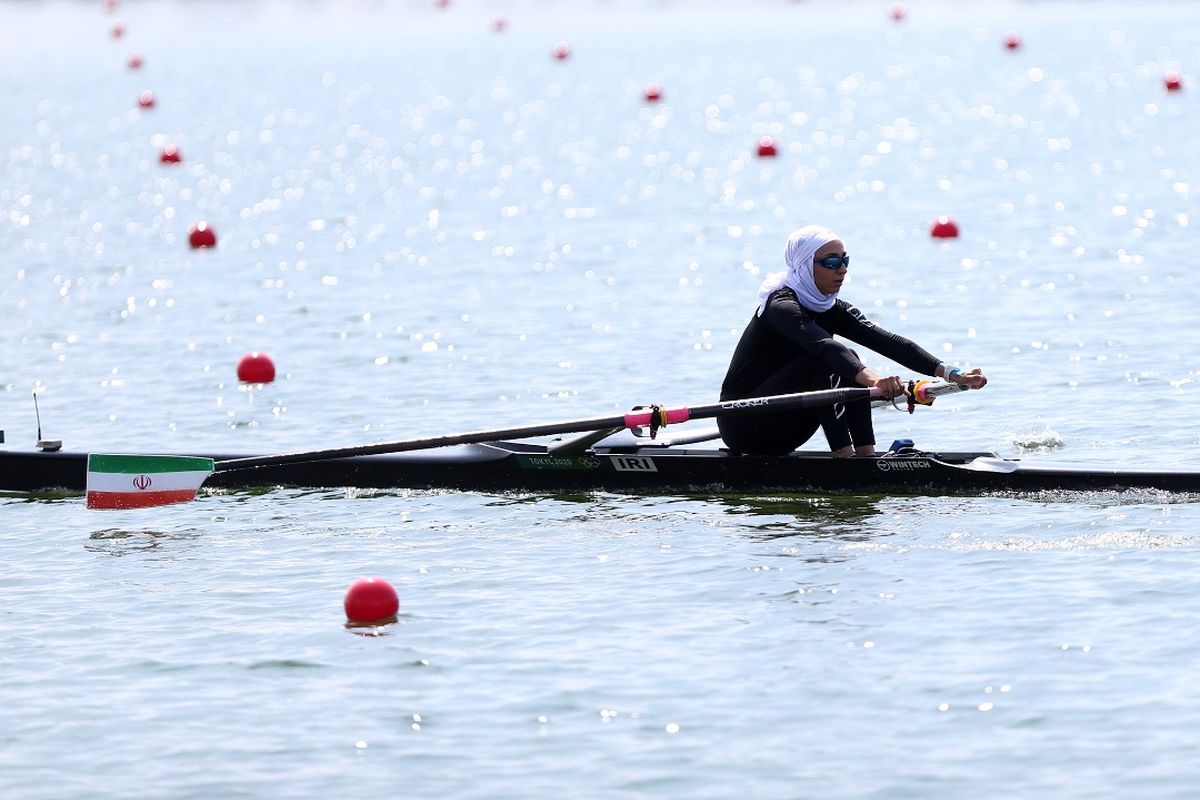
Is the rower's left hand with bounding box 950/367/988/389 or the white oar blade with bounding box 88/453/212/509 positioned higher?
the rower's left hand with bounding box 950/367/988/389

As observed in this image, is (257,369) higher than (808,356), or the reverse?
(257,369)

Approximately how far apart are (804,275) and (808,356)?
0.47 metres

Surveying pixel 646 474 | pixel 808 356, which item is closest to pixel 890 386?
pixel 808 356

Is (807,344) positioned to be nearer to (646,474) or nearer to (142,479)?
(646,474)

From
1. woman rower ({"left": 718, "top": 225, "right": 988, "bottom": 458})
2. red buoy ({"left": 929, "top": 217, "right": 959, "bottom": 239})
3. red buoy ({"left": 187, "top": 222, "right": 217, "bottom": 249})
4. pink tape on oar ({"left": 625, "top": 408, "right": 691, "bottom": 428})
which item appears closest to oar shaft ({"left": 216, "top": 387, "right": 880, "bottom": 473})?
pink tape on oar ({"left": 625, "top": 408, "right": 691, "bottom": 428})

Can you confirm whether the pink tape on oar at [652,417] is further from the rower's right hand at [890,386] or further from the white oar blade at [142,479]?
the white oar blade at [142,479]

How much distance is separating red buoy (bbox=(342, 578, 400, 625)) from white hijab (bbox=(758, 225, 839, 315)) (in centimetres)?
312

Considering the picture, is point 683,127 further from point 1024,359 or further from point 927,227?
point 1024,359

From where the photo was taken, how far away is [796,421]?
11703 millimetres

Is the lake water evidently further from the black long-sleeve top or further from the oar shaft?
the black long-sleeve top

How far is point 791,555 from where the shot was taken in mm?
10477

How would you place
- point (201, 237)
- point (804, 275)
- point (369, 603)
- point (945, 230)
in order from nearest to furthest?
point (369, 603) < point (804, 275) < point (945, 230) < point (201, 237)

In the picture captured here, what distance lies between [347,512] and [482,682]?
351 centimetres

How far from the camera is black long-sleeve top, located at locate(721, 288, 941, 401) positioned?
Result: 1121cm
